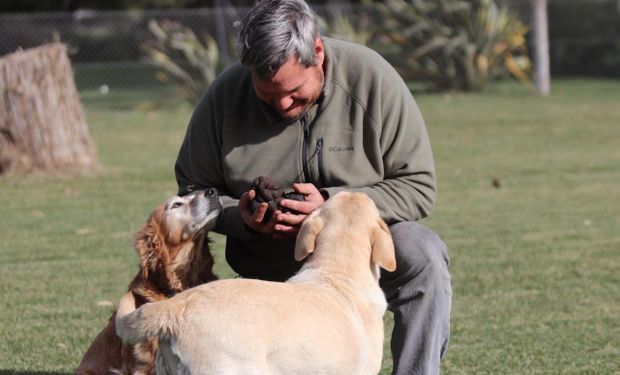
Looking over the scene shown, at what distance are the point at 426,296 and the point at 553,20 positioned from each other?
2331 cm

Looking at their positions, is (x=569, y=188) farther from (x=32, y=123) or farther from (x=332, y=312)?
(x=332, y=312)

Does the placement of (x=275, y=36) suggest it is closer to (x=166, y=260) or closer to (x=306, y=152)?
(x=306, y=152)

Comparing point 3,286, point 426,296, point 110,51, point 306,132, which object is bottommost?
point 110,51

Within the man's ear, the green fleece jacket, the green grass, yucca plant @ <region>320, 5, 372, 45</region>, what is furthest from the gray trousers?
yucca plant @ <region>320, 5, 372, 45</region>

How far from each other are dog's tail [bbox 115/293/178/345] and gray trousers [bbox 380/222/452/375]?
4.03 feet

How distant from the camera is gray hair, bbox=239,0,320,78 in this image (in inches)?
173

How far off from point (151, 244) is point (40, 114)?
694cm

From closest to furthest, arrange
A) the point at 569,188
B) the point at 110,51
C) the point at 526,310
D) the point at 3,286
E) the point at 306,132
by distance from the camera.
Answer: the point at 306,132, the point at 526,310, the point at 3,286, the point at 569,188, the point at 110,51

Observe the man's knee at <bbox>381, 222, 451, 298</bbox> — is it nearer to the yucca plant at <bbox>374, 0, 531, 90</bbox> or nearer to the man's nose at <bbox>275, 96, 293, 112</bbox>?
the man's nose at <bbox>275, 96, 293, 112</bbox>

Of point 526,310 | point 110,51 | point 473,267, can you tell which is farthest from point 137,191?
point 110,51

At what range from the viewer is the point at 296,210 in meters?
4.49

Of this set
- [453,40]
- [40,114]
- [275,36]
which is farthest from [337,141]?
[453,40]

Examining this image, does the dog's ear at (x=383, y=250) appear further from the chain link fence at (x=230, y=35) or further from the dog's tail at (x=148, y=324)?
Answer: the chain link fence at (x=230, y=35)

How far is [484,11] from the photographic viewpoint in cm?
2061
